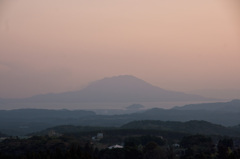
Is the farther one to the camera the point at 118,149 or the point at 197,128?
the point at 197,128

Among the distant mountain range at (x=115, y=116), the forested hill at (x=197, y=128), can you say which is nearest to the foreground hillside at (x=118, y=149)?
the forested hill at (x=197, y=128)

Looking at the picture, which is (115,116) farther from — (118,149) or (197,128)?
(118,149)

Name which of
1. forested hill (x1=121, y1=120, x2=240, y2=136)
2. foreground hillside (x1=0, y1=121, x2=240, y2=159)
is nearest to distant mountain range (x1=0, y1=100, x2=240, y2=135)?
forested hill (x1=121, y1=120, x2=240, y2=136)

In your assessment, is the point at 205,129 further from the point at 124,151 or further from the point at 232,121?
the point at 232,121

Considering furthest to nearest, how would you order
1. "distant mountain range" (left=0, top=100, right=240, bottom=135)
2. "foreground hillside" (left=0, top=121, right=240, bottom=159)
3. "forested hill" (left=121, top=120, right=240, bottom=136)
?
1. "distant mountain range" (left=0, top=100, right=240, bottom=135)
2. "forested hill" (left=121, top=120, right=240, bottom=136)
3. "foreground hillside" (left=0, top=121, right=240, bottom=159)

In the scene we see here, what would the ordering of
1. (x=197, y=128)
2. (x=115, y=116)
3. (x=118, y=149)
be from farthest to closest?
1. (x=115, y=116)
2. (x=197, y=128)
3. (x=118, y=149)

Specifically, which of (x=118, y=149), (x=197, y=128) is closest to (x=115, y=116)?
(x=197, y=128)

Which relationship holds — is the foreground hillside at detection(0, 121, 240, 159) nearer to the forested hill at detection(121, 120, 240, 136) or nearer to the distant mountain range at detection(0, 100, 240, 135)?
the forested hill at detection(121, 120, 240, 136)

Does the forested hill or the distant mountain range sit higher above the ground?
the distant mountain range

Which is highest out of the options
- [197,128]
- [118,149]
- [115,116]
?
[115,116]

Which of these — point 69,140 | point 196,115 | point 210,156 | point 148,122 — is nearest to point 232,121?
point 196,115

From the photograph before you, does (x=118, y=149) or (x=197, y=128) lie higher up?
(x=197, y=128)

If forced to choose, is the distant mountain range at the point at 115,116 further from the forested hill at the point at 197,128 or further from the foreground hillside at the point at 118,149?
the foreground hillside at the point at 118,149
